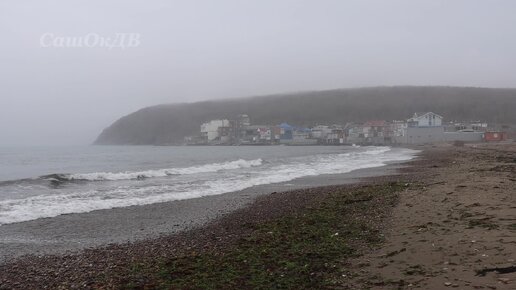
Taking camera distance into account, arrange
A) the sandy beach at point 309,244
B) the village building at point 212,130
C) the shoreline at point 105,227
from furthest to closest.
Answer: the village building at point 212,130 < the shoreline at point 105,227 < the sandy beach at point 309,244

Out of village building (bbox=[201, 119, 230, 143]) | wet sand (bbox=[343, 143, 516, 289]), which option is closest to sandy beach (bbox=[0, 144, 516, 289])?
wet sand (bbox=[343, 143, 516, 289])

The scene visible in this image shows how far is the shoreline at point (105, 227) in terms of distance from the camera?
9336 millimetres

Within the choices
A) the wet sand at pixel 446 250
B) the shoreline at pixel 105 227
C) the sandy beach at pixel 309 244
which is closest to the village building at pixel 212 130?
the shoreline at pixel 105 227

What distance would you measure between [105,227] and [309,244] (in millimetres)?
6165

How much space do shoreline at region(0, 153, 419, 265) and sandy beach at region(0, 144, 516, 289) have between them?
33 millimetres

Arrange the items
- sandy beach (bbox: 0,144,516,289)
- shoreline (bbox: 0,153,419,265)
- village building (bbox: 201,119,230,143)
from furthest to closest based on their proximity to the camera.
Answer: village building (bbox: 201,119,230,143)
shoreline (bbox: 0,153,419,265)
sandy beach (bbox: 0,144,516,289)

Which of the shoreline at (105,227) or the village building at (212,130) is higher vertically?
the village building at (212,130)

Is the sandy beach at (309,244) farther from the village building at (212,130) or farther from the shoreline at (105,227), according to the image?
the village building at (212,130)

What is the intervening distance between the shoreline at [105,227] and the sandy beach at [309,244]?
0.11ft

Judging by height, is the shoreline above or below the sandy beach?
below

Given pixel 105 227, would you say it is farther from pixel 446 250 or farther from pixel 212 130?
pixel 212 130

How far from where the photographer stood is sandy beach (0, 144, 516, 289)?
19.0ft

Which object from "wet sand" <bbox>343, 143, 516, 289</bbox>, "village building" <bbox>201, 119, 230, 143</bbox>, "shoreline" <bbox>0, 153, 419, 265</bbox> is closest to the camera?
"wet sand" <bbox>343, 143, 516, 289</bbox>

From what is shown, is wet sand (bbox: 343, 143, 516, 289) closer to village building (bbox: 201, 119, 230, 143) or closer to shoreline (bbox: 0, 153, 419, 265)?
shoreline (bbox: 0, 153, 419, 265)
